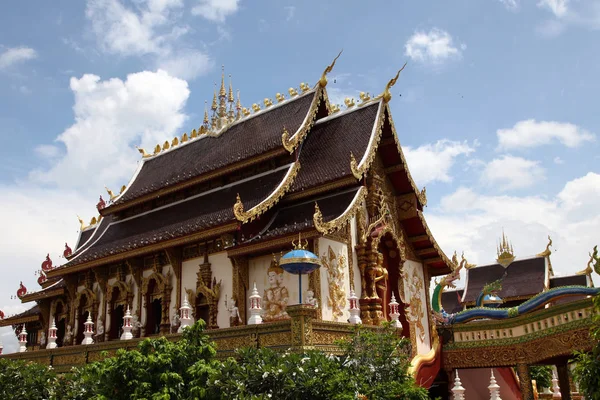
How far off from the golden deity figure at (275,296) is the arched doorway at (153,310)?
4471 millimetres

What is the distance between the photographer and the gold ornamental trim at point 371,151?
14930 millimetres

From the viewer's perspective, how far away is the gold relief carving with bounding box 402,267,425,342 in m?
16.9

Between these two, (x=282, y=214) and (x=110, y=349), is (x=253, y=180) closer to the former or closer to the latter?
(x=282, y=214)

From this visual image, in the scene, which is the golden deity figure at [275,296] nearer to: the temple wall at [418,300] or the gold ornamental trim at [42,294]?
the temple wall at [418,300]

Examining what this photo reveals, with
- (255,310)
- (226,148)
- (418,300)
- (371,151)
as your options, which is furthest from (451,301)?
(255,310)

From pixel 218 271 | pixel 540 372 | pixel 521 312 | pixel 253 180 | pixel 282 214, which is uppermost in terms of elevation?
pixel 253 180

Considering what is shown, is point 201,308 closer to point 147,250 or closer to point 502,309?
point 147,250

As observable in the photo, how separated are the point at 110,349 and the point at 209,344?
17.3 ft

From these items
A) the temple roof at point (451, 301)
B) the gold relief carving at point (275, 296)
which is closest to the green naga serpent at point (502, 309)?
the gold relief carving at point (275, 296)

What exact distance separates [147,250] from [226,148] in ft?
15.0

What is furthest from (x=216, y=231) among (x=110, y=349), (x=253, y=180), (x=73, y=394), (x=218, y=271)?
(x=73, y=394)

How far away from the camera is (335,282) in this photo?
14.1 meters

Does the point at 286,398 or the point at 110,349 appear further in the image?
the point at 110,349

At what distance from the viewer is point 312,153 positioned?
17.6 metres
